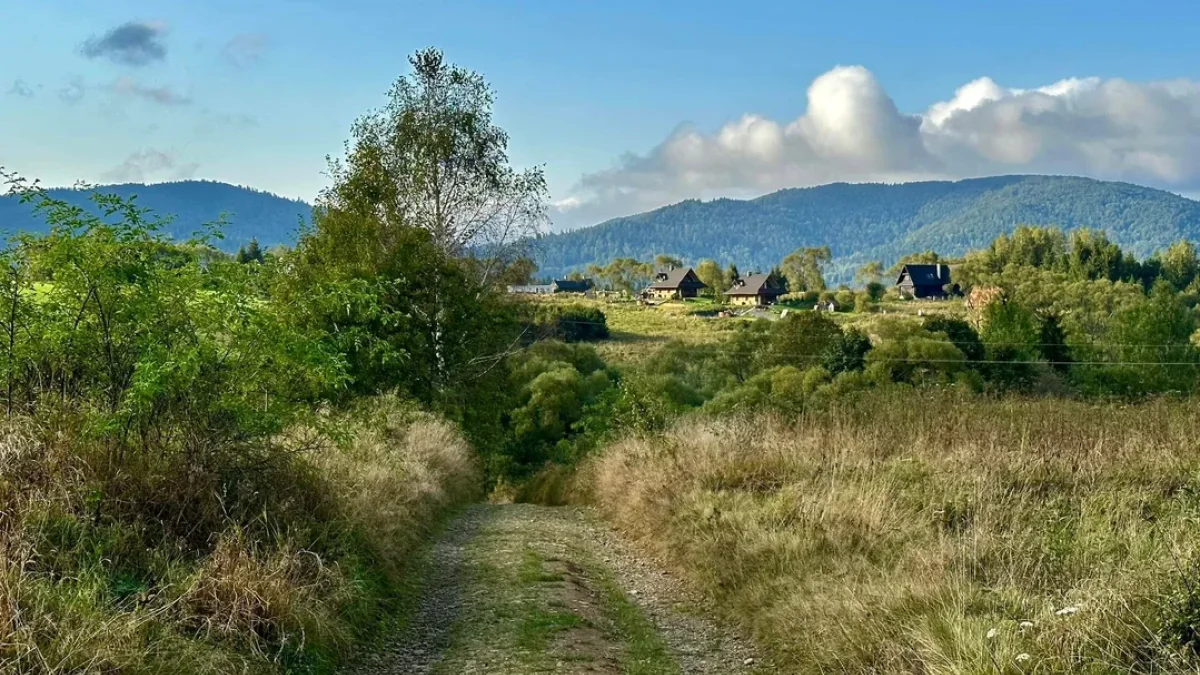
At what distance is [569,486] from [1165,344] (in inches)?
1935

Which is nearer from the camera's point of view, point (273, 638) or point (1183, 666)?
point (1183, 666)

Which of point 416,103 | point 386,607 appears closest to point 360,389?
point 416,103

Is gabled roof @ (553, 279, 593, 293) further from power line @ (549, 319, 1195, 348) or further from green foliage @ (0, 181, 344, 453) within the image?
green foliage @ (0, 181, 344, 453)

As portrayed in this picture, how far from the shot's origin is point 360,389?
23.8 metres

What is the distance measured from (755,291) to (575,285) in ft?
118

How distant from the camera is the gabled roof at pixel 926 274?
440 feet

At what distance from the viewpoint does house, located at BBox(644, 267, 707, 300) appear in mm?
146750

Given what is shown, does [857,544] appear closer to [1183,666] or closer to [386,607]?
[1183,666]

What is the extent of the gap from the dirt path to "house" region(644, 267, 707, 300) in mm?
131075

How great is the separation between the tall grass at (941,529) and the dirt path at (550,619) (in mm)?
471

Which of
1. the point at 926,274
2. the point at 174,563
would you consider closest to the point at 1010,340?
the point at 174,563

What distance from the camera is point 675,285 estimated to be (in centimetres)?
15188

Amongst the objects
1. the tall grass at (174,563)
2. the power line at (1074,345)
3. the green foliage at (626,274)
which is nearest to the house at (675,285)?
the green foliage at (626,274)

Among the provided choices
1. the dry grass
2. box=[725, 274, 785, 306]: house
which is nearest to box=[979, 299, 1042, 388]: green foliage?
the dry grass
